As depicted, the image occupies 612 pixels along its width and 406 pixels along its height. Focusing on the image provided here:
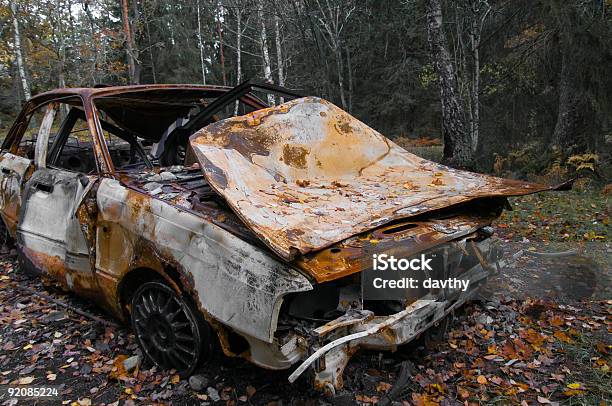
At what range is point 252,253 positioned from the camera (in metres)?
2.17

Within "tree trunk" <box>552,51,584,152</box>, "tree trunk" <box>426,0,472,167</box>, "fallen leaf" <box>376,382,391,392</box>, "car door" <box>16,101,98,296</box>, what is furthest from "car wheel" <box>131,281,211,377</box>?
"tree trunk" <box>552,51,584,152</box>

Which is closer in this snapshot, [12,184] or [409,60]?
[12,184]

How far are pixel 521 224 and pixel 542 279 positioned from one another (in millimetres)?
1755

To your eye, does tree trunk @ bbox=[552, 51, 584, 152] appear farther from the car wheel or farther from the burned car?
the car wheel

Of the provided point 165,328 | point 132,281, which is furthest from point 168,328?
point 132,281

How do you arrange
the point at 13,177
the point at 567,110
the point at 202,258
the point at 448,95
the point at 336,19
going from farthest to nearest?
the point at 336,19, the point at 567,110, the point at 448,95, the point at 13,177, the point at 202,258

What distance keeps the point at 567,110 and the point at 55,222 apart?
27.9 ft

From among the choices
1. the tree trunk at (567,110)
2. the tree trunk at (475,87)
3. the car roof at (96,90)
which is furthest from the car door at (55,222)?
the tree trunk at (475,87)

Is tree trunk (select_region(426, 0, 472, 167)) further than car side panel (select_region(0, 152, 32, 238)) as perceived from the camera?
Yes

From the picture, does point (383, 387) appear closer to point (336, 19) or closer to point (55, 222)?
point (55, 222)

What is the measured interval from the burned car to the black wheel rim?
1 centimetres

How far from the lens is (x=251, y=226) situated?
215 cm

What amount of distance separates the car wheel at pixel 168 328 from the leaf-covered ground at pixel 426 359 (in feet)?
0.39

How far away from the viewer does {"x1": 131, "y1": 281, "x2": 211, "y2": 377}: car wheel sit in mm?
2523
